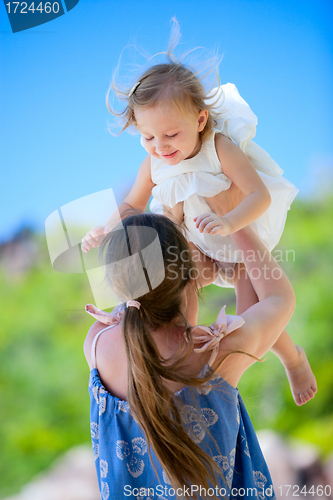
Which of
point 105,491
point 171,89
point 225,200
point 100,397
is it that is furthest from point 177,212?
point 105,491

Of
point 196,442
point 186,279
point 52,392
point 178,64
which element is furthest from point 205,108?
point 52,392

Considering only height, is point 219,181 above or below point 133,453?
above

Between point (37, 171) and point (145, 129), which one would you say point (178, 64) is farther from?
point (37, 171)

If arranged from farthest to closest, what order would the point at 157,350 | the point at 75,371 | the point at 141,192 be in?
the point at 75,371 < the point at 141,192 < the point at 157,350

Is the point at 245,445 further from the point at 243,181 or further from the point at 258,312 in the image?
the point at 243,181

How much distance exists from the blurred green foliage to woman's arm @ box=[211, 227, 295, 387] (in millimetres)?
542

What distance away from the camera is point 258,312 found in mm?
598

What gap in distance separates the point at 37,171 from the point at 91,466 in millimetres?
926

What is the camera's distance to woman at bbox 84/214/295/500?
1.73ft

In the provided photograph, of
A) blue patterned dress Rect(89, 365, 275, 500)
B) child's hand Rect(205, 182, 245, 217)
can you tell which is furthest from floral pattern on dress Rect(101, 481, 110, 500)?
child's hand Rect(205, 182, 245, 217)

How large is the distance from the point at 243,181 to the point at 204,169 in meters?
0.07

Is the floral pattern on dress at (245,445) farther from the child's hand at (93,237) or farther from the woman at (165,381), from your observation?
the child's hand at (93,237)

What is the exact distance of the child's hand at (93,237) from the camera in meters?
0.68

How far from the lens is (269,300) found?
0.62m
